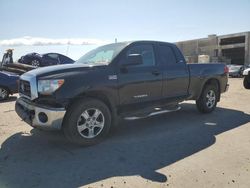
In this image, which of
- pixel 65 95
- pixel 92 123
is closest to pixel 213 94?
pixel 92 123

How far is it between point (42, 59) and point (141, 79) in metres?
11.4

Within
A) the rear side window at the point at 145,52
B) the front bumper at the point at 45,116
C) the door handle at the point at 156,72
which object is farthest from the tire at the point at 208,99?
the front bumper at the point at 45,116

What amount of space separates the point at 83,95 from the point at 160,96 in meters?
1.95

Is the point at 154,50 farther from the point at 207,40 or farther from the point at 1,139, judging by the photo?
the point at 207,40

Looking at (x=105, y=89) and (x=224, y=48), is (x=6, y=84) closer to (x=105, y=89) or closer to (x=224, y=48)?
(x=105, y=89)

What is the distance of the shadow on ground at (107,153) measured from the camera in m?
3.81

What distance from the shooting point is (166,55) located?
646cm

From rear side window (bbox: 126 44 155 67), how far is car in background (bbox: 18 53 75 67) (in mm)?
10607

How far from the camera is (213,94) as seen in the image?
7820 mm

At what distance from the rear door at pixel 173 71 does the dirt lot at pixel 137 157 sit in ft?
2.55

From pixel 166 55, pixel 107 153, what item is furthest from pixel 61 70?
pixel 166 55

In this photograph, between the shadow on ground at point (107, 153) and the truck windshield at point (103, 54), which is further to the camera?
the truck windshield at point (103, 54)

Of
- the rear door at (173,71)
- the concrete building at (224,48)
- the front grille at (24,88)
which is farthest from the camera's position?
the concrete building at (224,48)

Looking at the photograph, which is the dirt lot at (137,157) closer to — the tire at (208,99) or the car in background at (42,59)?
the tire at (208,99)
